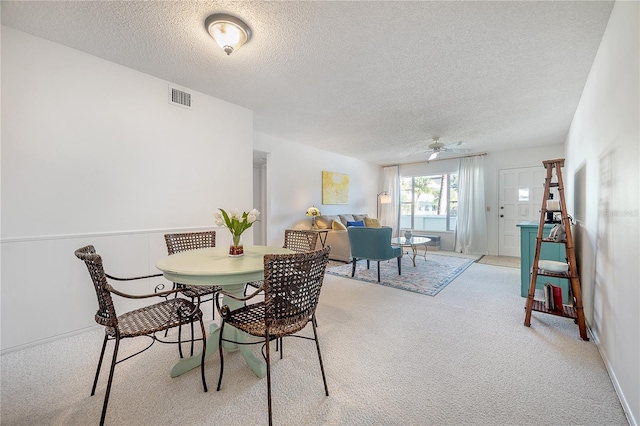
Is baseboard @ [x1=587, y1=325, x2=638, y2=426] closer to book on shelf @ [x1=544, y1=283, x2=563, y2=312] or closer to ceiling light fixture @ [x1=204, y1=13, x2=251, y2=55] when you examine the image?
book on shelf @ [x1=544, y1=283, x2=563, y2=312]

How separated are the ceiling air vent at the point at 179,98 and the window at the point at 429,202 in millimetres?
6215

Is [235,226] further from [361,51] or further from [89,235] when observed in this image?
[361,51]

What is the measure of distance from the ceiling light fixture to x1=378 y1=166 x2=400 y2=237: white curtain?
250 inches

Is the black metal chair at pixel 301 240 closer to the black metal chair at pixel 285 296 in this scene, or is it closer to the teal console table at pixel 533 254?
the black metal chair at pixel 285 296

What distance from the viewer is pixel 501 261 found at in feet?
17.5

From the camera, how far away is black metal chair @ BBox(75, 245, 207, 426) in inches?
52.0

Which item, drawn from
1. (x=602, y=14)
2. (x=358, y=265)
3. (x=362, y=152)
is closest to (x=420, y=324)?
(x=358, y=265)

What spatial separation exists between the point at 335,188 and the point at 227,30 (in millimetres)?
4637

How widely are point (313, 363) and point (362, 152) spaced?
522cm

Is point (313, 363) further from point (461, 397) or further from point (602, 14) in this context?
point (602, 14)

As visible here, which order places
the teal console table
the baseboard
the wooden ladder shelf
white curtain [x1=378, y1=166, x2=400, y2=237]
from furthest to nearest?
1. white curtain [x1=378, y1=166, x2=400, y2=237]
2. the teal console table
3. the wooden ladder shelf
4. the baseboard

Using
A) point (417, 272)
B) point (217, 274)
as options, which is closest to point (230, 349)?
point (217, 274)

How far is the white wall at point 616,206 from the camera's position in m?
1.35

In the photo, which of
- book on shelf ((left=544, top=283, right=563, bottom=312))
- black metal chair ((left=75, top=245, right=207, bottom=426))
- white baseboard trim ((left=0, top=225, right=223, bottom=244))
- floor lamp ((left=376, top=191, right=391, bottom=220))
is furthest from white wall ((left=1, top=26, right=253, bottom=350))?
floor lamp ((left=376, top=191, right=391, bottom=220))
